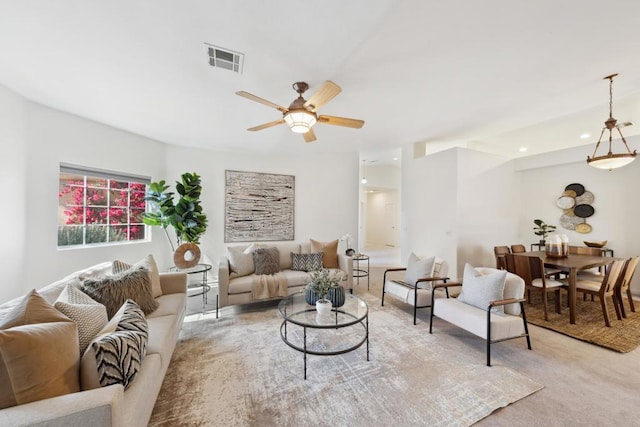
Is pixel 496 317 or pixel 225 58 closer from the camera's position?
pixel 225 58

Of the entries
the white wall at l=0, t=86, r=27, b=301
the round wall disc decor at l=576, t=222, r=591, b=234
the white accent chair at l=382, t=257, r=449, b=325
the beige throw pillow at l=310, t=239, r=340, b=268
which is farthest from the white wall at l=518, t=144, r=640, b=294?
the white wall at l=0, t=86, r=27, b=301

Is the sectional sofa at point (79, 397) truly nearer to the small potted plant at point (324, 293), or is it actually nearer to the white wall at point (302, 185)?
the small potted plant at point (324, 293)

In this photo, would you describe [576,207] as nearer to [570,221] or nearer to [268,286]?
[570,221]

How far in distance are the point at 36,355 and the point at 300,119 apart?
2324 mm

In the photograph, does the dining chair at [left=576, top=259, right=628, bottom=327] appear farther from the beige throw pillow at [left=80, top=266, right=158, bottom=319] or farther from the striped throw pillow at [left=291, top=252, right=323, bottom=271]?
the beige throw pillow at [left=80, top=266, right=158, bottom=319]

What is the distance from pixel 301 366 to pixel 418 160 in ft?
15.3

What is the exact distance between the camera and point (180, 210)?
420 cm

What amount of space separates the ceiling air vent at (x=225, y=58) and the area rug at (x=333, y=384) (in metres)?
2.72

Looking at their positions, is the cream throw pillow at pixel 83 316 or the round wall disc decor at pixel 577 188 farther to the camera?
the round wall disc decor at pixel 577 188

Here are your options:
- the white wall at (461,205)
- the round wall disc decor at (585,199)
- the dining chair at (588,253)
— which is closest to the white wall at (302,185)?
the white wall at (461,205)

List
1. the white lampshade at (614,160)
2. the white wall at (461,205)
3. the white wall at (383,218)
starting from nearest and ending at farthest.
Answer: the white lampshade at (614,160)
the white wall at (461,205)
the white wall at (383,218)

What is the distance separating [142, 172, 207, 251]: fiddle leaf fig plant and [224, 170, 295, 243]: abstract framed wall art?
2.69 ft

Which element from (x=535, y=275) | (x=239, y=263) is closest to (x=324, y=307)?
(x=239, y=263)

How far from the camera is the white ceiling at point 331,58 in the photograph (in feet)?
5.73
